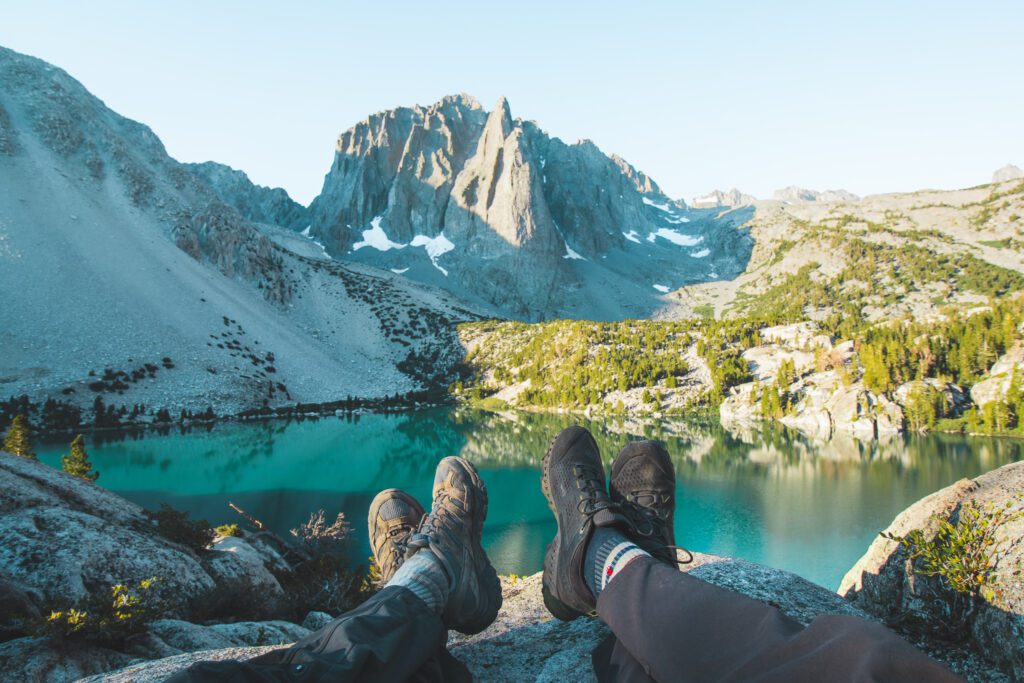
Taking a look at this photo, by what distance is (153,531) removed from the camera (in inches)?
276

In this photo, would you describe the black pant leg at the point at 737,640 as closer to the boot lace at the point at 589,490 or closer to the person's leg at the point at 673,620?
the person's leg at the point at 673,620

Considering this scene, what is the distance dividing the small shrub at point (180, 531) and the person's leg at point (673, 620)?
6.40 metres

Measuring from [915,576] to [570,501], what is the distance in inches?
93.2

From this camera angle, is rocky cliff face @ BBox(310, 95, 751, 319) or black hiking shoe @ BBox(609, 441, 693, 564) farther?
rocky cliff face @ BBox(310, 95, 751, 319)

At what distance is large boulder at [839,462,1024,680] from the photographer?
8.03 ft

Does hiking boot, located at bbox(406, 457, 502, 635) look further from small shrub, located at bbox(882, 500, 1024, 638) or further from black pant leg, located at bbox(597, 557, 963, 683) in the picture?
small shrub, located at bbox(882, 500, 1024, 638)

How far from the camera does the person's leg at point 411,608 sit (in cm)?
201

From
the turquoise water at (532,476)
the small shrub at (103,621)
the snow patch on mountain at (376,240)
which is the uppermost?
the snow patch on mountain at (376,240)

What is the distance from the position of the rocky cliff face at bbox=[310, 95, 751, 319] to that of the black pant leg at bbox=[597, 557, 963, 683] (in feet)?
401

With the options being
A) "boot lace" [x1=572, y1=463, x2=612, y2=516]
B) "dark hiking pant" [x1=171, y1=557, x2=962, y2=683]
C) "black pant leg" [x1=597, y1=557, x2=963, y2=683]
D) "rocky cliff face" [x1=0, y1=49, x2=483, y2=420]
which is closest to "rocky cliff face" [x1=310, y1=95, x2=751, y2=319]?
"rocky cliff face" [x1=0, y1=49, x2=483, y2=420]

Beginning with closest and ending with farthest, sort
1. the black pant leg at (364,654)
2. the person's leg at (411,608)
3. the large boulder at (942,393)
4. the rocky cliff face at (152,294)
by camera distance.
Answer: the black pant leg at (364,654), the person's leg at (411,608), the large boulder at (942,393), the rocky cliff face at (152,294)

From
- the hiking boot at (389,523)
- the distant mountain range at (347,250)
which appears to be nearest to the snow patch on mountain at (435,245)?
the distant mountain range at (347,250)

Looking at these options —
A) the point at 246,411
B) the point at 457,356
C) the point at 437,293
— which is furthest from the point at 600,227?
the point at 246,411

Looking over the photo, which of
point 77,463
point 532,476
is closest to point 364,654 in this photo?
point 77,463
